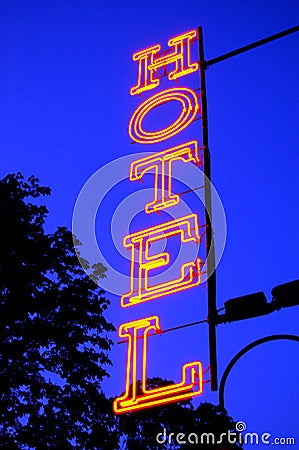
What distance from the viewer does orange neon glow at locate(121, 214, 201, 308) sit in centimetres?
1093

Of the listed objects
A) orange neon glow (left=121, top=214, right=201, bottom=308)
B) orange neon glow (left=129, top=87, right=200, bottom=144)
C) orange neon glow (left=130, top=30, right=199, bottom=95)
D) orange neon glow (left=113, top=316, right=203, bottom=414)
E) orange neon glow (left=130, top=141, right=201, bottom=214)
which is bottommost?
orange neon glow (left=113, top=316, right=203, bottom=414)

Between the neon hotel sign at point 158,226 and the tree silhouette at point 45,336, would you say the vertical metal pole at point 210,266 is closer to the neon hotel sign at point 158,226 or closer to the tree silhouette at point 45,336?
the neon hotel sign at point 158,226

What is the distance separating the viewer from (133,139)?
1370cm

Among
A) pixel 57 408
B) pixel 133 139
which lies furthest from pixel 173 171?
pixel 57 408

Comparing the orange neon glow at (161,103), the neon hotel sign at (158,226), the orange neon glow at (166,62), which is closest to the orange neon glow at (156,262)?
the neon hotel sign at (158,226)

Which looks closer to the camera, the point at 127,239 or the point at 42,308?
the point at 127,239

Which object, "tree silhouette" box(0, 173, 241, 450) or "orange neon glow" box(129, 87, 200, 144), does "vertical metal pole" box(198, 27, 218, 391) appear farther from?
"tree silhouette" box(0, 173, 241, 450)

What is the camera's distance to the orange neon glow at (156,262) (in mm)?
10930

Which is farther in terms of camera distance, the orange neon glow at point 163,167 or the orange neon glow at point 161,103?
the orange neon glow at point 161,103

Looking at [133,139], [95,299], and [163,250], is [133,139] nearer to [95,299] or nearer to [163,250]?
[163,250]

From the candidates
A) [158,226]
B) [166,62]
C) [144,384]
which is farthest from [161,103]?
[144,384]

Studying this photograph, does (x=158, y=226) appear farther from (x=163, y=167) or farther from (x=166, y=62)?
(x=166, y=62)

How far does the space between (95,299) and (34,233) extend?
231cm

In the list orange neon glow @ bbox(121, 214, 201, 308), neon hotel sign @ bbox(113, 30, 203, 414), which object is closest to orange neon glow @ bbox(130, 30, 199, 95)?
neon hotel sign @ bbox(113, 30, 203, 414)
